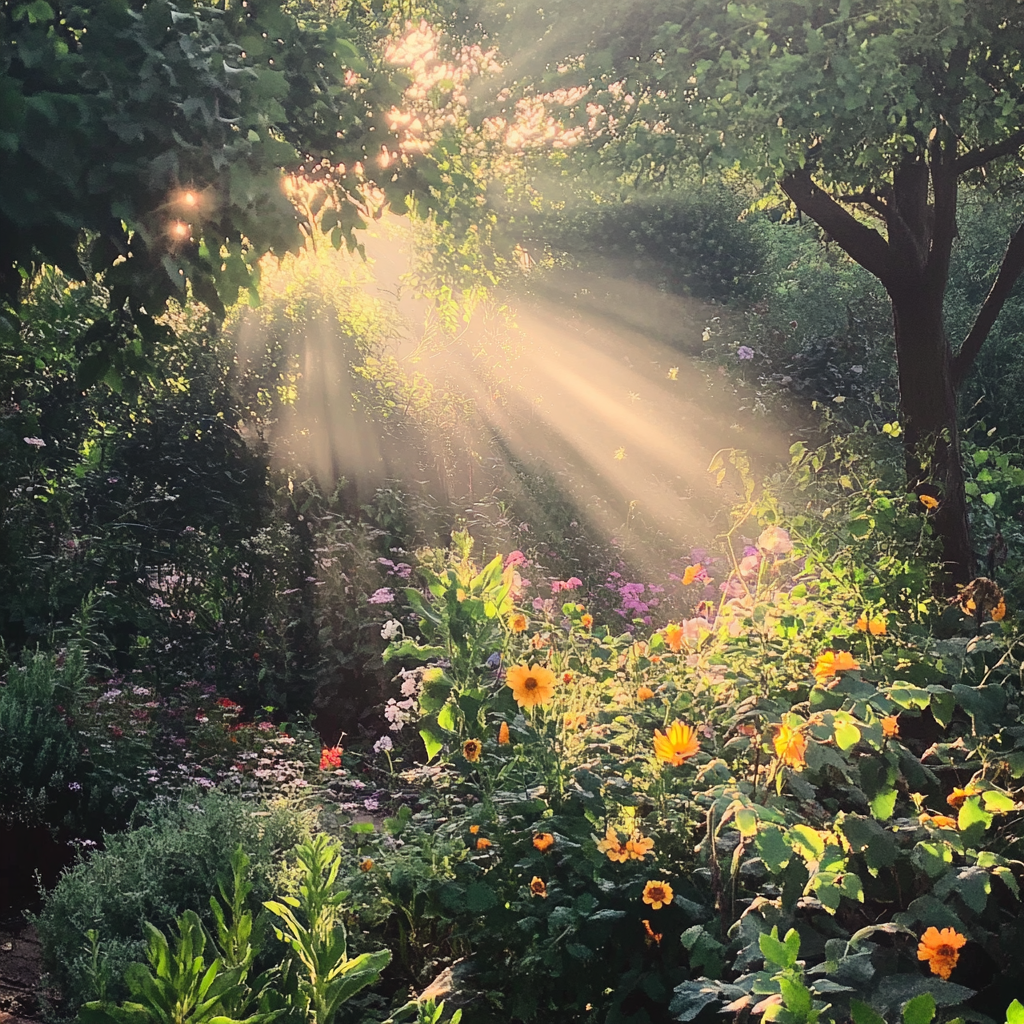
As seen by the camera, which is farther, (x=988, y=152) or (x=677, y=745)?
(x=988, y=152)

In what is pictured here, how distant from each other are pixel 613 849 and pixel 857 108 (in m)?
3.69

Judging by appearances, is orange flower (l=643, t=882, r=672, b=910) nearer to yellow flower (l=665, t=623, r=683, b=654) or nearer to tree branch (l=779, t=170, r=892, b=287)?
yellow flower (l=665, t=623, r=683, b=654)

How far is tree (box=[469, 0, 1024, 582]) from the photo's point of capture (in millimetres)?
4348

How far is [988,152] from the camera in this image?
5.41 metres

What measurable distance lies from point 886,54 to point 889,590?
248 cm

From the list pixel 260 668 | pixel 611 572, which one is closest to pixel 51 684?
pixel 260 668

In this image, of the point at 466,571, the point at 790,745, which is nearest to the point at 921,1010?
the point at 790,745

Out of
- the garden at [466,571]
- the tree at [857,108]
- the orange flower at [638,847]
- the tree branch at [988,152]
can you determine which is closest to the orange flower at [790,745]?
the garden at [466,571]

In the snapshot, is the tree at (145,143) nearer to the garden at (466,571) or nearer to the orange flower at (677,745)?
the garden at (466,571)

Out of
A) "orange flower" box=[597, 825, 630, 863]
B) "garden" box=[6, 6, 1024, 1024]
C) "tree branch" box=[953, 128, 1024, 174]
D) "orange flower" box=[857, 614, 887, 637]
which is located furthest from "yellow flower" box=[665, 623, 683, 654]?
"tree branch" box=[953, 128, 1024, 174]

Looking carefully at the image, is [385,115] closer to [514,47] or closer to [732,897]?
[732,897]

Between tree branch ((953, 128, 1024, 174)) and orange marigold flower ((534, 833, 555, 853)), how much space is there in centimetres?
485

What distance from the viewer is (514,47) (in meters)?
5.76

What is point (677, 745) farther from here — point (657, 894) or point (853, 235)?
point (853, 235)
